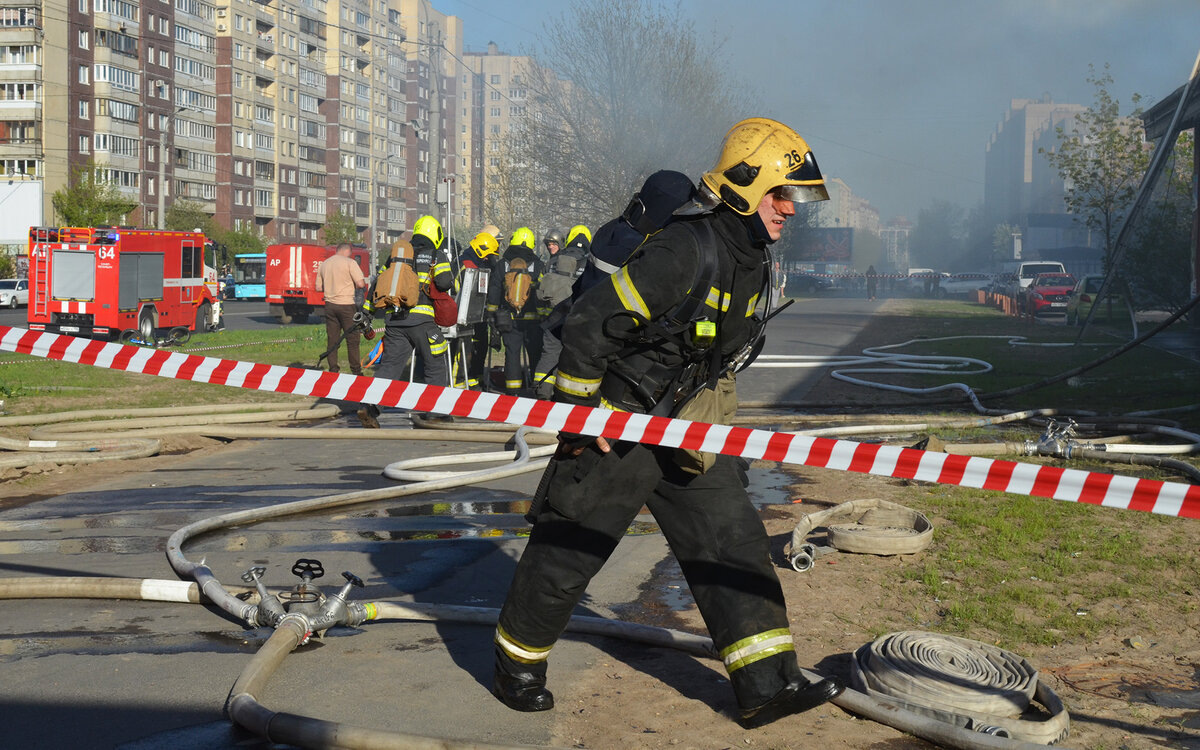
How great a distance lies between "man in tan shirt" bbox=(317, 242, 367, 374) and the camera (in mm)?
14373

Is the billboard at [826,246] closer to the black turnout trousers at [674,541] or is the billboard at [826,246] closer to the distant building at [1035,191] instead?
the distant building at [1035,191]

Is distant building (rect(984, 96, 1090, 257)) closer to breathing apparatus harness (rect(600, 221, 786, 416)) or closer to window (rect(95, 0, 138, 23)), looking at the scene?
window (rect(95, 0, 138, 23))

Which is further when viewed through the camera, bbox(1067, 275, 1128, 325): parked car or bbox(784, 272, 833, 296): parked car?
bbox(784, 272, 833, 296): parked car

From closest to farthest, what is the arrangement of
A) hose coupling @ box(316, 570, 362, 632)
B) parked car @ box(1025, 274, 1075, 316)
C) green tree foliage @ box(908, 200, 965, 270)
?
hose coupling @ box(316, 570, 362, 632) < parked car @ box(1025, 274, 1075, 316) < green tree foliage @ box(908, 200, 965, 270)

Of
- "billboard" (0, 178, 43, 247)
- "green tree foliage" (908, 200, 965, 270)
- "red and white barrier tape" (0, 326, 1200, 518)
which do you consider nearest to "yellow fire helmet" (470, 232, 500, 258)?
"red and white barrier tape" (0, 326, 1200, 518)

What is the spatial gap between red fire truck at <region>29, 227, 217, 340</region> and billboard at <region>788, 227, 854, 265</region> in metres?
53.3

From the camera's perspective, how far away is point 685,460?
3.48m

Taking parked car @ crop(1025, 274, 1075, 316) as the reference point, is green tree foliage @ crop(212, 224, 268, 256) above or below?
above

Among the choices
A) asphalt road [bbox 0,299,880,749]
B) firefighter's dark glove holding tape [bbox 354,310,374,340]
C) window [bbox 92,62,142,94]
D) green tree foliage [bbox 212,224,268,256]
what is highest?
window [bbox 92,62,142,94]

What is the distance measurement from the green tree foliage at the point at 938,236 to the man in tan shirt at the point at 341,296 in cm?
13682

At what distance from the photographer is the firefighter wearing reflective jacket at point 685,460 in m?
3.48

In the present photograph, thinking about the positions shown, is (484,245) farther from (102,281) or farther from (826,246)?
(826,246)

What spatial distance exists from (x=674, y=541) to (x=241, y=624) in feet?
6.18

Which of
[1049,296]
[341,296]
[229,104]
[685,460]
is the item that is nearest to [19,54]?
[229,104]
